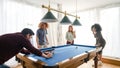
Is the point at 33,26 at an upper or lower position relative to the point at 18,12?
lower

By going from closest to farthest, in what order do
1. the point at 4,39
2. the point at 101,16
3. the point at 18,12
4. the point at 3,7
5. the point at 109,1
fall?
1. the point at 4,39
2. the point at 3,7
3. the point at 18,12
4. the point at 109,1
5. the point at 101,16

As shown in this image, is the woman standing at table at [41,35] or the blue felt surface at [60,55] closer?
the blue felt surface at [60,55]

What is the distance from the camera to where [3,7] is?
3.71 metres

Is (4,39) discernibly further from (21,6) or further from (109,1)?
(109,1)

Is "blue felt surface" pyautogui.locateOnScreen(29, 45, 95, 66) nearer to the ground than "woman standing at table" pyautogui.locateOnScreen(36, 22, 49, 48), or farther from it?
nearer to the ground

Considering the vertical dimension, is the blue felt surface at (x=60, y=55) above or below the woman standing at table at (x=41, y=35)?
below

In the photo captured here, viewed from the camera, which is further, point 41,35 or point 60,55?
point 41,35

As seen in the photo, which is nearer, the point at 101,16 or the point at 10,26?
the point at 10,26

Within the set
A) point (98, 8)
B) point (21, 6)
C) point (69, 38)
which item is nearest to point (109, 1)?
point (98, 8)

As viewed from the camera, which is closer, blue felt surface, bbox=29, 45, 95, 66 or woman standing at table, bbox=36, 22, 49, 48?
blue felt surface, bbox=29, 45, 95, 66

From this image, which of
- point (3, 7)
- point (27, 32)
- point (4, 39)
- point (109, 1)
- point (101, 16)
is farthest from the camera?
point (101, 16)

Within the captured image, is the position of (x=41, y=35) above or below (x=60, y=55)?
above

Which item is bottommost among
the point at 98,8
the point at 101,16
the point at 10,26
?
the point at 10,26

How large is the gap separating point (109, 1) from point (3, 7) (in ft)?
12.1
